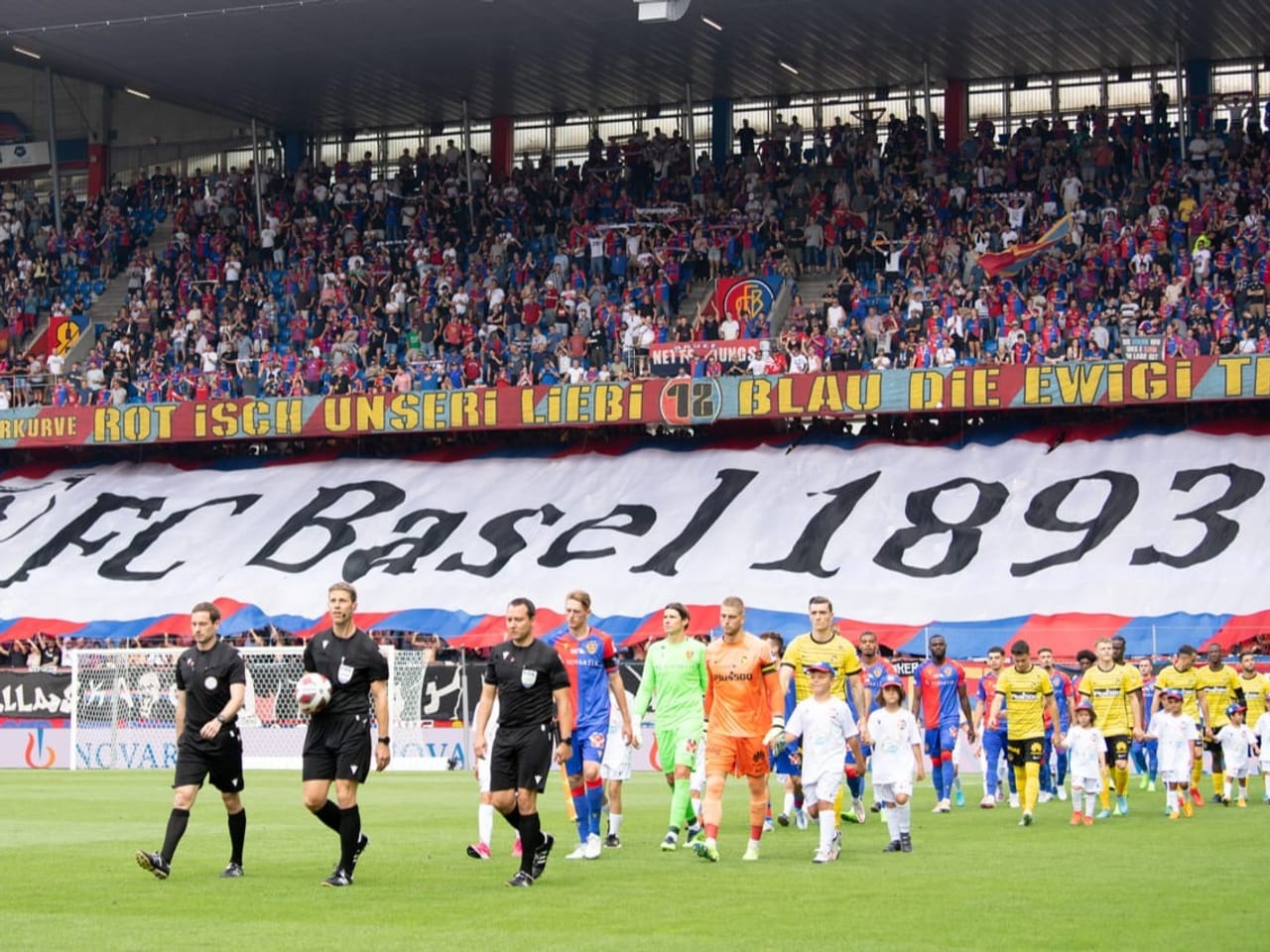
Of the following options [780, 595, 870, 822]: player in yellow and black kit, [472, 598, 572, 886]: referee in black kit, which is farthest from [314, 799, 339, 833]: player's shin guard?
[780, 595, 870, 822]: player in yellow and black kit

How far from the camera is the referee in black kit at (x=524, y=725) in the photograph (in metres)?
14.9

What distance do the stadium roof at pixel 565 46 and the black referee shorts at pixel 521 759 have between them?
108ft

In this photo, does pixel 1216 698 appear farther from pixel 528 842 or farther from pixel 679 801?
pixel 528 842

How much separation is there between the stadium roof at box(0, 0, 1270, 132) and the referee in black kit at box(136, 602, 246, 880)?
3202cm

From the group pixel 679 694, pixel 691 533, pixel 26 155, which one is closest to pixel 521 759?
pixel 679 694

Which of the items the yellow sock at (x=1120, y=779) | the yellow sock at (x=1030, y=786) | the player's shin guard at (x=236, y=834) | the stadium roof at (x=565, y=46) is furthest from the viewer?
the stadium roof at (x=565, y=46)

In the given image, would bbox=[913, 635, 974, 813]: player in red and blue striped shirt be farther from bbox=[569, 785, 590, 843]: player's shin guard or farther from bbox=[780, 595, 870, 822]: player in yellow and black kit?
bbox=[569, 785, 590, 843]: player's shin guard

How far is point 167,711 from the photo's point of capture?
120 feet

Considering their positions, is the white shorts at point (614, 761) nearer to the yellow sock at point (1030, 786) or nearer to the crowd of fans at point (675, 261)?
the yellow sock at point (1030, 786)

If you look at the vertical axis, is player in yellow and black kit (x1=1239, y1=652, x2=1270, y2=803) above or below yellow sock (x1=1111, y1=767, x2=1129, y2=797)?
above

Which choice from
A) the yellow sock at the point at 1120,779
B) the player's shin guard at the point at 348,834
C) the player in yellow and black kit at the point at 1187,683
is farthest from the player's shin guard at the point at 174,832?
the player in yellow and black kit at the point at 1187,683

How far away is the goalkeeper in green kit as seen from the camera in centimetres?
1786

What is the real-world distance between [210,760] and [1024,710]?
34.3 ft

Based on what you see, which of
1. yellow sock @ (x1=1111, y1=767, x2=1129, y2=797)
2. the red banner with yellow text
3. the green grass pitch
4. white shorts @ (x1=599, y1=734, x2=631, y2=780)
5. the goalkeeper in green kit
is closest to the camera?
the green grass pitch
